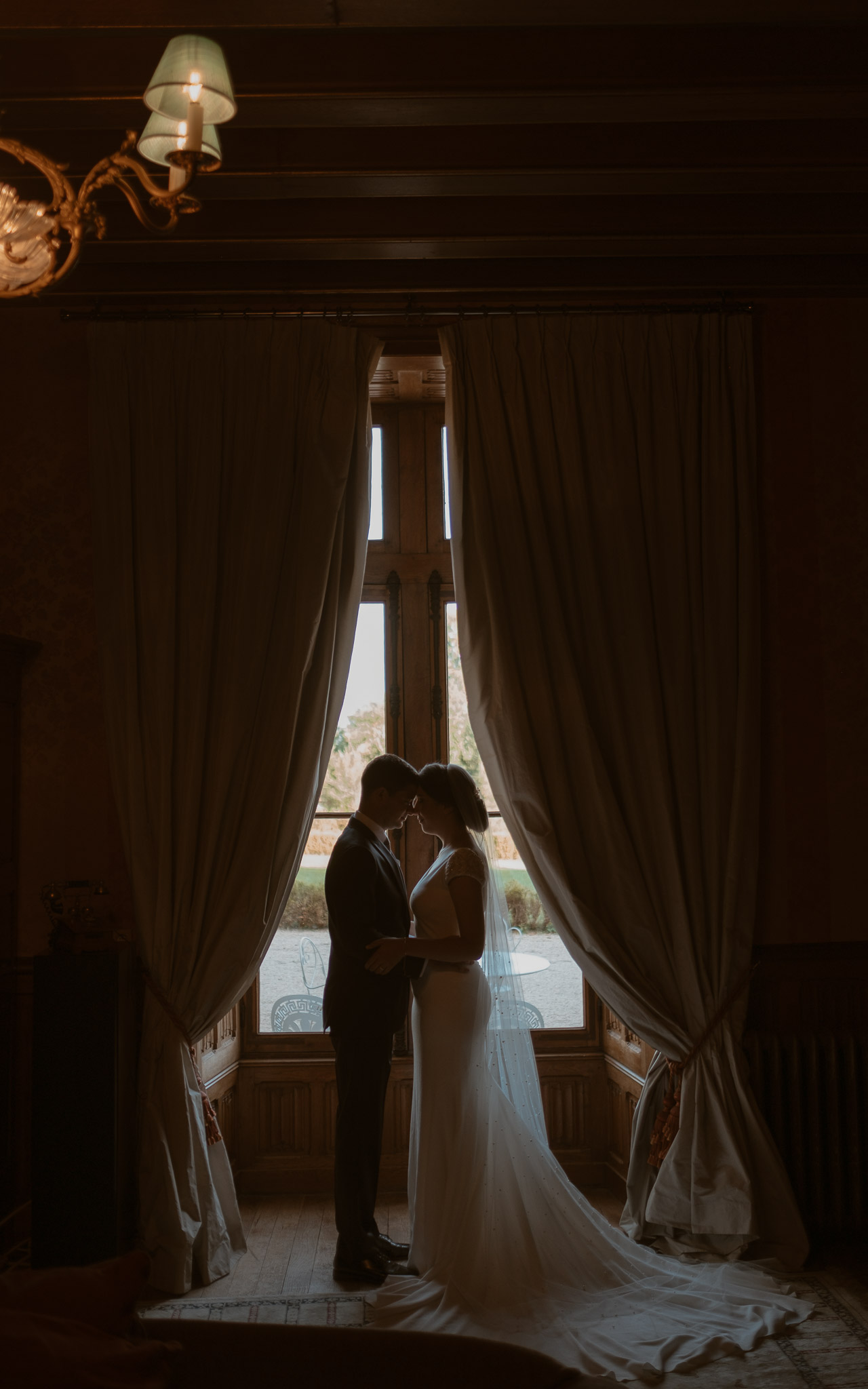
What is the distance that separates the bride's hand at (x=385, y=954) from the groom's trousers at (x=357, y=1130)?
0.26m

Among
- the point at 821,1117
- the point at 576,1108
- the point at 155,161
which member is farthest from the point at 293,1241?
the point at 155,161

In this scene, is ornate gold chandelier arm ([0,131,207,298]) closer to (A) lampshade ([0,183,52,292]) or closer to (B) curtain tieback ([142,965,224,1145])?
(A) lampshade ([0,183,52,292])

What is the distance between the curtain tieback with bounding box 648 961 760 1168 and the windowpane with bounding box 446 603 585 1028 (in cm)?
71

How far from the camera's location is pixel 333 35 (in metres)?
2.93

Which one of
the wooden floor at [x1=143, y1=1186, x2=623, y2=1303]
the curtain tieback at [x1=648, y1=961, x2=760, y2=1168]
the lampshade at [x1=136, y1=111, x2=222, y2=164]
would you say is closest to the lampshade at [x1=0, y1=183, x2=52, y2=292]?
the lampshade at [x1=136, y1=111, x2=222, y2=164]

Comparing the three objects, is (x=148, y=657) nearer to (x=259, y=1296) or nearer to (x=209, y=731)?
(x=209, y=731)

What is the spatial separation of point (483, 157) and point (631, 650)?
1.82 m

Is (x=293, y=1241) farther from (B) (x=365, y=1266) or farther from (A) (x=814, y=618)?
(A) (x=814, y=618)

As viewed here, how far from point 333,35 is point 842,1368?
13.5ft

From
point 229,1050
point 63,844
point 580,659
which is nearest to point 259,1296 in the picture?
point 229,1050

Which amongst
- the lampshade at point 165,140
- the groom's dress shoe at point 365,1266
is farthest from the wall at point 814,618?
the lampshade at point 165,140

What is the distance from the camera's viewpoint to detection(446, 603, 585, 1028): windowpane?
4.43 m

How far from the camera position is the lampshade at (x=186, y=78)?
6.06 feet

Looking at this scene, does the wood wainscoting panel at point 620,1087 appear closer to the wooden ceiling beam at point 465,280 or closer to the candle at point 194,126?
the wooden ceiling beam at point 465,280
